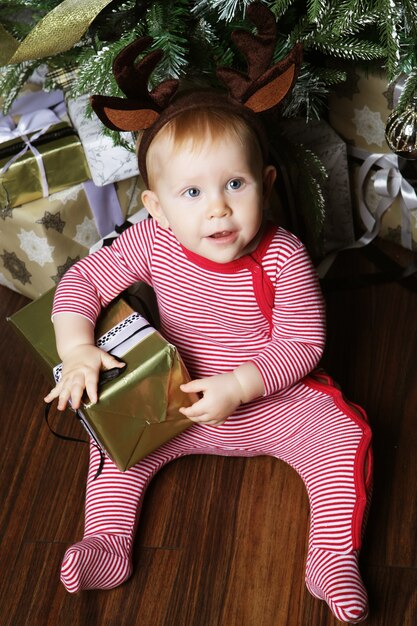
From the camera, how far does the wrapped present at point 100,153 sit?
1.34 m

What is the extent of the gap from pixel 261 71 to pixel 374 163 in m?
0.51

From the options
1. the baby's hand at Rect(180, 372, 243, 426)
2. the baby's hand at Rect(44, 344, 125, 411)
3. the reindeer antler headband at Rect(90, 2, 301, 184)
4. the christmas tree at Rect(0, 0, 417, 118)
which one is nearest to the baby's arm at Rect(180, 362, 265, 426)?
Answer: the baby's hand at Rect(180, 372, 243, 426)

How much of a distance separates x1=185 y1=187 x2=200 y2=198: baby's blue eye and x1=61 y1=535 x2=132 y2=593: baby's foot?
51 centimetres

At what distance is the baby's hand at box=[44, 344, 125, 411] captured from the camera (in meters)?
1.05

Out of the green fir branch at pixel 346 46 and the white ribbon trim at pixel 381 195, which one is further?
the white ribbon trim at pixel 381 195

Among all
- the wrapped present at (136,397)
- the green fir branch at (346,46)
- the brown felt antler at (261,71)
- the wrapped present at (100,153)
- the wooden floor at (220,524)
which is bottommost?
the wooden floor at (220,524)

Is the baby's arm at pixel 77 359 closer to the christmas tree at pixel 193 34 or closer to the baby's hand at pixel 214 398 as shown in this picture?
the baby's hand at pixel 214 398

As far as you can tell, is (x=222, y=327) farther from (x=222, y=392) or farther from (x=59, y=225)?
(x=59, y=225)

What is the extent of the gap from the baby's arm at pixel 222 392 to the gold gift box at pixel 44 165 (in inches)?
20.4

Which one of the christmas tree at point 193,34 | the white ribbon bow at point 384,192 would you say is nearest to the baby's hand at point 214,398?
the christmas tree at point 193,34

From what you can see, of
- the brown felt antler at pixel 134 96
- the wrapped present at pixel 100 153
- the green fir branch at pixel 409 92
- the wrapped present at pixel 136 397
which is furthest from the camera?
the wrapped present at pixel 100 153

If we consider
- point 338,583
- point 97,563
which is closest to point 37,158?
point 97,563

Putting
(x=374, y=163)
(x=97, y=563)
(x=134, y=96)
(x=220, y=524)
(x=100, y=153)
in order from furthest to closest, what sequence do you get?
(x=374, y=163) < (x=100, y=153) < (x=220, y=524) < (x=97, y=563) < (x=134, y=96)

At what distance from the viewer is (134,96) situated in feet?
3.23
